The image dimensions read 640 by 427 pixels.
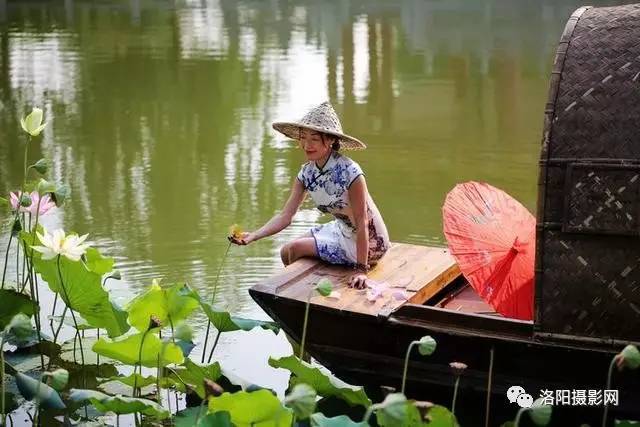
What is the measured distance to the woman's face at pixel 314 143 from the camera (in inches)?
182

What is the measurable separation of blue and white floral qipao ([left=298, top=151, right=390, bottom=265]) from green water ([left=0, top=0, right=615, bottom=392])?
0.52 m

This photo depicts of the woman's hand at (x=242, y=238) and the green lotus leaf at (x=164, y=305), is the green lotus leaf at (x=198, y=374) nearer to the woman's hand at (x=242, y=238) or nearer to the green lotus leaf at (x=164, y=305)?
the green lotus leaf at (x=164, y=305)

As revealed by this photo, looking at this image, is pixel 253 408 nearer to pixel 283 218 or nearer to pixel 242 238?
pixel 242 238

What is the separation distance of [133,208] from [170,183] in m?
0.75

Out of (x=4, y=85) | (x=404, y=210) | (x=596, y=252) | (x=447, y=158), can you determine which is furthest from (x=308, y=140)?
(x=4, y=85)

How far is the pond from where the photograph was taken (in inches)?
263

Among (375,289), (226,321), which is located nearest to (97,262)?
(226,321)

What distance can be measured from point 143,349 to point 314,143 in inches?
53.5

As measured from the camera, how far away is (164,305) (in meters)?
3.79

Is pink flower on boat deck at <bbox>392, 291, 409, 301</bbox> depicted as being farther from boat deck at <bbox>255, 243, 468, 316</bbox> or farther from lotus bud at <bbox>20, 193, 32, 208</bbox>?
lotus bud at <bbox>20, 193, 32, 208</bbox>

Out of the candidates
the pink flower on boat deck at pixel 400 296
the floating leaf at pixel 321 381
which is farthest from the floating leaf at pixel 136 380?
the pink flower on boat deck at pixel 400 296

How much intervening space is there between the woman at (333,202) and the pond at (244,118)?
1.64 ft

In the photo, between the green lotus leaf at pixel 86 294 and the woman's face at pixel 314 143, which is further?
the woman's face at pixel 314 143

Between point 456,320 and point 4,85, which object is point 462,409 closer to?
point 456,320
